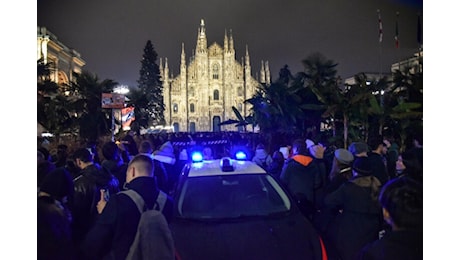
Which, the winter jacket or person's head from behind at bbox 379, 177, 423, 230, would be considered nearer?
person's head from behind at bbox 379, 177, 423, 230

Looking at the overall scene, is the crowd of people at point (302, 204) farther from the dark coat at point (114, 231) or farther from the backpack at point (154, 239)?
the backpack at point (154, 239)

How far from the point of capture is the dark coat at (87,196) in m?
3.90

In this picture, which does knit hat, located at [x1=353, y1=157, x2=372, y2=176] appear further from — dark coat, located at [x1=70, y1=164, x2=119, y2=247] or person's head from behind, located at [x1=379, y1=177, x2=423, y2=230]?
dark coat, located at [x1=70, y1=164, x2=119, y2=247]

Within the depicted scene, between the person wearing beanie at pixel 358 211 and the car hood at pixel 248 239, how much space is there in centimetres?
37

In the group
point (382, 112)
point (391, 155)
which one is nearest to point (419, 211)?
point (391, 155)

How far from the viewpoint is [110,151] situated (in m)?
5.51

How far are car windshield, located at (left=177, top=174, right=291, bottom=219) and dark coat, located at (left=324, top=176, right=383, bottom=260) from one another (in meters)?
0.53

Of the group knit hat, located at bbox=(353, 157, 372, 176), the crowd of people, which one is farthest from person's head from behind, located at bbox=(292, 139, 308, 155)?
knit hat, located at bbox=(353, 157, 372, 176)

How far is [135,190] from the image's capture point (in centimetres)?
291

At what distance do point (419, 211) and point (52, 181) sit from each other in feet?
9.50

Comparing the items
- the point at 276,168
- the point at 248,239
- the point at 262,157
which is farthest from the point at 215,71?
the point at 248,239

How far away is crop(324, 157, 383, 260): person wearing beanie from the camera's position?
3459 millimetres

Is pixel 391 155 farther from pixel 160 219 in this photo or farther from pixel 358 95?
pixel 160 219

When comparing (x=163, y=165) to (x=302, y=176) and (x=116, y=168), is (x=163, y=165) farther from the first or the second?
(x=302, y=176)
